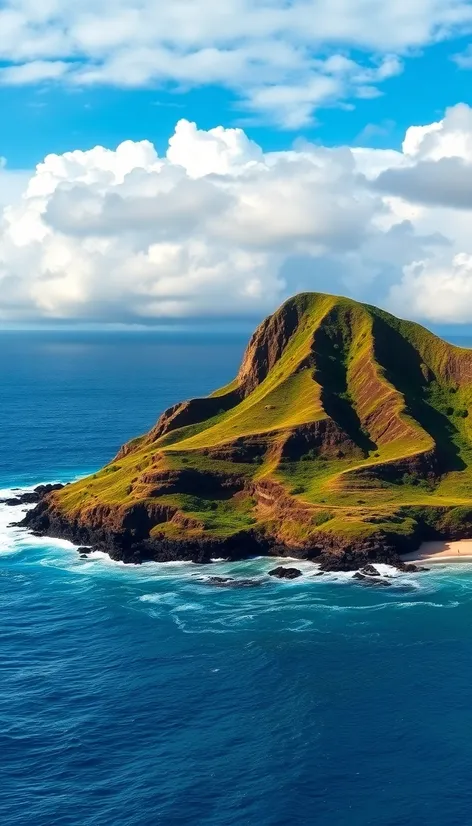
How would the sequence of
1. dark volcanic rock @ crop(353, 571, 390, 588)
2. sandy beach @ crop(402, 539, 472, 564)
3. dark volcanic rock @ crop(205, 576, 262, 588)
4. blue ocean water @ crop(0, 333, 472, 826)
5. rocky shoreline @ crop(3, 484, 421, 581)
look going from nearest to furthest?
blue ocean water @ crop(0, 333, 472, 826) < dark volcanic rock @ crop(353, 571, 390, 588) < dark volcanic rock @ crop(205, 576, 262, 588) < rocky shoreline @ crop(3, 484, 421, 581) < sandy beach @ crop(402, 539, 472, 564)

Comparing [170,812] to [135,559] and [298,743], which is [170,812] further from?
[135,559]

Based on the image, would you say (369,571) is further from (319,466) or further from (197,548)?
(319,466)

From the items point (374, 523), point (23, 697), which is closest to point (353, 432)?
point (374, 523)

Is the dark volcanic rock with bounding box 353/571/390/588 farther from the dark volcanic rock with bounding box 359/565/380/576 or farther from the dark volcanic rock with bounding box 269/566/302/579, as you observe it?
the dark volcanic rock with bounding box 269/566/302/579

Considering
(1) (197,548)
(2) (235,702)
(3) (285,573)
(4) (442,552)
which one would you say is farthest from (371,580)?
(2) (235,702)

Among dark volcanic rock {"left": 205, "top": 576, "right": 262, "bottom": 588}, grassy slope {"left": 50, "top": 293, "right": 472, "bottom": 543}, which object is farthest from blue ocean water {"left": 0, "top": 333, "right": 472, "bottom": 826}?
grassy slope {"left": 50, "top": 293, "right": 472, "bottom": 543}

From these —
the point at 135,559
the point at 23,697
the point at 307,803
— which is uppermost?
the point at 135,559

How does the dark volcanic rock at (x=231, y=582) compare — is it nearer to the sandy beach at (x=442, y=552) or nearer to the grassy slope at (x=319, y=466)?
the grassy slope at (x=319, y=466)

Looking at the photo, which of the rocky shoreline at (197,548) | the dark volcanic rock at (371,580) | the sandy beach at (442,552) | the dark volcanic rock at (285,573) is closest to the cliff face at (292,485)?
the rocky shoreline at (197,548)
